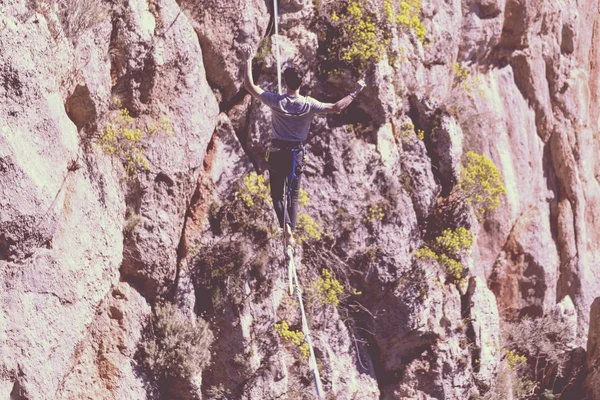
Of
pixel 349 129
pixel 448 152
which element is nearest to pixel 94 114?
pixel 349 129

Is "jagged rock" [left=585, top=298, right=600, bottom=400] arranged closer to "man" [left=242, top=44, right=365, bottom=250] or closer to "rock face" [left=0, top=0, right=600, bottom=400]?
"rock face" [left=0, top=0, right=600, bottom=400]

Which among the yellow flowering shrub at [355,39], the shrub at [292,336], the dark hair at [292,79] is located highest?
the yellow flowering shrub at [355,39]

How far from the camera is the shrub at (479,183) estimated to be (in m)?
13.2

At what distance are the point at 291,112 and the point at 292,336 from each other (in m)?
3.48

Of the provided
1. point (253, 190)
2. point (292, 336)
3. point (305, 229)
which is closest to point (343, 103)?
point (253, 190)

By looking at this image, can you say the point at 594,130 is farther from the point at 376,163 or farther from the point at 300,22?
the point at 300,22

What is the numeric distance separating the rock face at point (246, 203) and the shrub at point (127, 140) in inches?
1.2

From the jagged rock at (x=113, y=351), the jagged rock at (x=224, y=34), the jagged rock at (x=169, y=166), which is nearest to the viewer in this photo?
the jagged rock at (x=113, y=351)

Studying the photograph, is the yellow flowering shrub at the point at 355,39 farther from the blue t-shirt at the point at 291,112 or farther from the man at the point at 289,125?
the blue t-shirt at the point at 291,112

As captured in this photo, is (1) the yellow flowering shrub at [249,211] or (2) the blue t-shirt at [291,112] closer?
(2) the blue t-shirt at [291,112]

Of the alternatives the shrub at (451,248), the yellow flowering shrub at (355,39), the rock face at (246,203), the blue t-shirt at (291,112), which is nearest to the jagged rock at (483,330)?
the rock face at (246,203)

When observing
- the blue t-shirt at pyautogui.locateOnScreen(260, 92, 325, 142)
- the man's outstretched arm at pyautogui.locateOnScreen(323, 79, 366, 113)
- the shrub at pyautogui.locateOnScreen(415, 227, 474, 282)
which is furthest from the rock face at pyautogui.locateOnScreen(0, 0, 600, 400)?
the man's outstretched arm at pyautogui.locateOnScreen(323, 79, 366, 113)

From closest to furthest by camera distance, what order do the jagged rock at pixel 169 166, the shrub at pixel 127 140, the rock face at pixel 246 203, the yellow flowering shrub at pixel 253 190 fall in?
the rock face at pixel 246 203 < the shrub at pixel 127 140 < the jagged rock at pixel 169 166 < the yellow flowering shrub at pixel 253 190

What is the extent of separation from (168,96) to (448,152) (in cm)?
494
